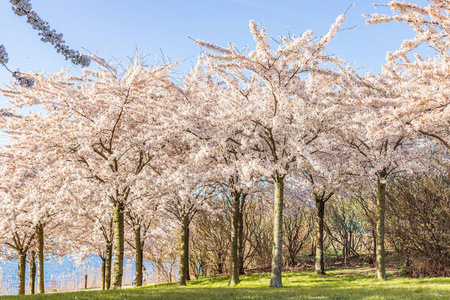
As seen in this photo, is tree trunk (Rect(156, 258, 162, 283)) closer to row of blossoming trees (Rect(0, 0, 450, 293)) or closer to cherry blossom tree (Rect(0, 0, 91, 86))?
row of blossoming trees (Rect(0, 0, 450, 293))

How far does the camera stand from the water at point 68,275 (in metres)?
25.3

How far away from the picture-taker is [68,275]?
31.0 meters

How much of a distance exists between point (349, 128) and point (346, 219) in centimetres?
1074

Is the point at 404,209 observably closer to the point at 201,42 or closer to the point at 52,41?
the point at 201,42

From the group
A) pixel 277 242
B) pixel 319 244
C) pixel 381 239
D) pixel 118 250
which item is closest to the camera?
pixel 277 242

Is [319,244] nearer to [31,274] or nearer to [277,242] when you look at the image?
[277,242]

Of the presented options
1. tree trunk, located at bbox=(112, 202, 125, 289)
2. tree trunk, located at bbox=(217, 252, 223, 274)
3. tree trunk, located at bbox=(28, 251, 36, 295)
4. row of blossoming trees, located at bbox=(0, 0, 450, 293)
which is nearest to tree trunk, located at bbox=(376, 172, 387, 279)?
row of blossoming trees, located at bbox=(0, 0, 450, 293)

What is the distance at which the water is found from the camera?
25297 millimetres

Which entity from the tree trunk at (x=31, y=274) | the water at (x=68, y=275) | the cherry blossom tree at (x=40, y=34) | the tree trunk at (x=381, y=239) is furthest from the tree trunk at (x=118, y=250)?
the water at (x=68, y=275)

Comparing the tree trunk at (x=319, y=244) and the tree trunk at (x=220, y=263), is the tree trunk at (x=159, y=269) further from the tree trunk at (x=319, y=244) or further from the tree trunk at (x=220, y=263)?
the tree trunk at (x=319, y=244)

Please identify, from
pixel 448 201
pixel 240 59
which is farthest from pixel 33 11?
pixel 448 201

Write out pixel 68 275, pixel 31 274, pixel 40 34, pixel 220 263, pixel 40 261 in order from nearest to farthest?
pixel 40 34 → pixel 40 261 → pixel 31 274 → pixel 220 263 → pixel 68 275

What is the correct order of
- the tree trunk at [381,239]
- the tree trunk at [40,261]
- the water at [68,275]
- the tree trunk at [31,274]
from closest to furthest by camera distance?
the tree trunk at [381,239] → the tree trunk at [40,261] → the tree trunk at [31,274] → the water at [68,275]

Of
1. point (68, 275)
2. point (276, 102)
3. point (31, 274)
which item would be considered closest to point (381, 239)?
point (276, 102)
